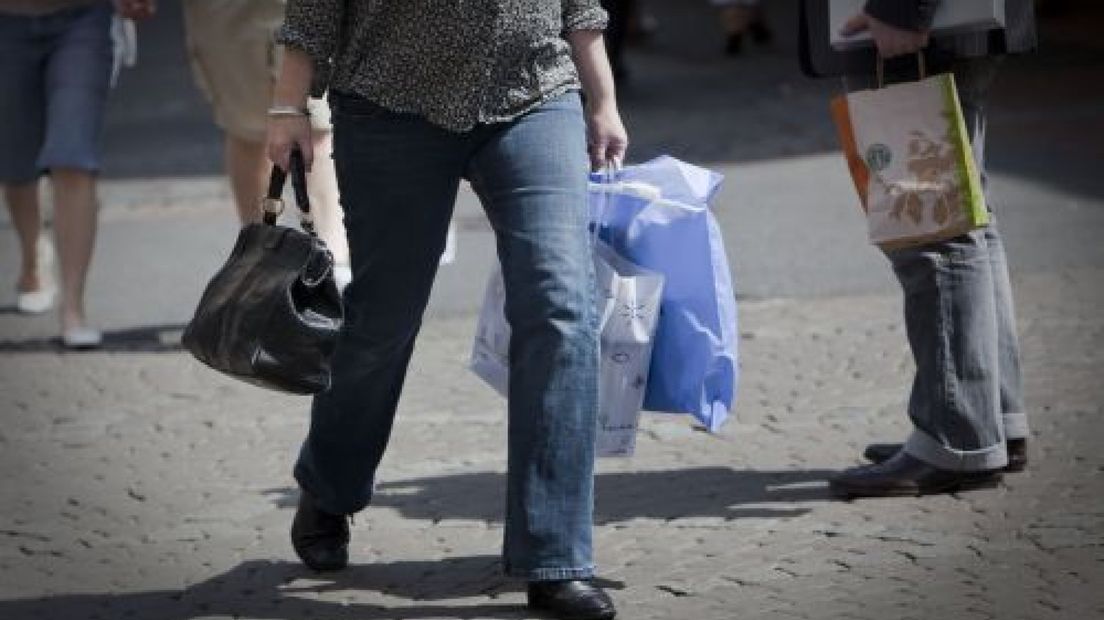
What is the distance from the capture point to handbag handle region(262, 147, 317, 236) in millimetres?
4758

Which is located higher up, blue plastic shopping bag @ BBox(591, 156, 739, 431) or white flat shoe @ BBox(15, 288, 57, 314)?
blue plastic shopping bag @ BBox(591, 156, 739, 431)

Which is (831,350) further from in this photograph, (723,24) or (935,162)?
(723,24)

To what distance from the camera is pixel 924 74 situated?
17.9ft

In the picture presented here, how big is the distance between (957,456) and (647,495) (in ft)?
2.66

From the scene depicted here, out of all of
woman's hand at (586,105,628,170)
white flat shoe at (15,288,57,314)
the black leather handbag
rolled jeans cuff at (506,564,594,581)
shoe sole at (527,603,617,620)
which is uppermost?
woman's hand at (586,105,628,170)

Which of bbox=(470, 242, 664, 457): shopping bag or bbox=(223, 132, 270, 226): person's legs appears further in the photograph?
bbox=(223, 132, 270, 226): person's legs

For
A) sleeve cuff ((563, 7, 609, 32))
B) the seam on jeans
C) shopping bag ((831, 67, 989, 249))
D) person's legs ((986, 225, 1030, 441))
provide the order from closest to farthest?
sleeve cuff ((563, 7, 609, 32)) → shopping bag ((831, 67, 989, 249)) → the seam on jeans → person's legs ((986, 225, 1030, 441))

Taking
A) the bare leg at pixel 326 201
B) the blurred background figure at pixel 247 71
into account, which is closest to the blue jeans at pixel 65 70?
the blurred background figure at pixel 247 71

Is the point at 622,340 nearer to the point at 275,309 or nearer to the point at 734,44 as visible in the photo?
the point at 275,309

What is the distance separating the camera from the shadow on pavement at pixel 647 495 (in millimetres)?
5703

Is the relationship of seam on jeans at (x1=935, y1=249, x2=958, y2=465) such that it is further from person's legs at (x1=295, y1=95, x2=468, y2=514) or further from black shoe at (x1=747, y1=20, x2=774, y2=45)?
black shoe at (x1=747, y1=20, x2=774, y2=45)

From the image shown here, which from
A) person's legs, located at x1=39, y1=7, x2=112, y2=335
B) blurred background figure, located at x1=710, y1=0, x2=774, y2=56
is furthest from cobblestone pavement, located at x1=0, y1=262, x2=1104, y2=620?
blurred background figure, located at x1=710, y1=0, x2=774, y2=56

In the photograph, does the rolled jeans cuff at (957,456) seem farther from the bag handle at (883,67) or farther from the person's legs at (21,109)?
the person's legs at (21,109)

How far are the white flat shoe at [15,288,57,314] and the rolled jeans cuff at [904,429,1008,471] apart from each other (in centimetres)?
422
